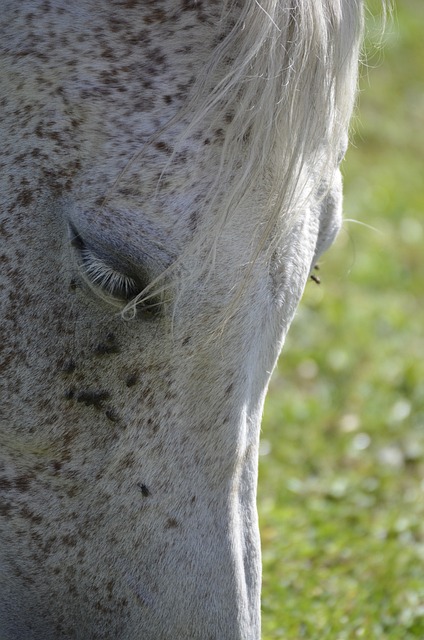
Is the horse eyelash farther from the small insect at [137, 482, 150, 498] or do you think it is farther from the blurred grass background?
the blurred grass background

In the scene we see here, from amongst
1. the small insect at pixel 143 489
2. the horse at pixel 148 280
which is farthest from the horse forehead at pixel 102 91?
the small insect at pixel 143 489

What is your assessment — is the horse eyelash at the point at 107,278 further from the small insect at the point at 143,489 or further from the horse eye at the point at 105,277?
the small insect at the point at 143,489

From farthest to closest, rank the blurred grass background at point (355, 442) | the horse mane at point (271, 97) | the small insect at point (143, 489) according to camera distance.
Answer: the blurred grass background at point (355, 442), the small insect at point (143, 489), the horse mane at point (271, 97)

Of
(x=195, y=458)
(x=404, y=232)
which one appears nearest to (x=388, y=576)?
(x=195, y=458)

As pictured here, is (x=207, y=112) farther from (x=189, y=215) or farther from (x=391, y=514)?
(x=391, y=514)

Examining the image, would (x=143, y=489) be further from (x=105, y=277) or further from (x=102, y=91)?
(x=102, y=91)

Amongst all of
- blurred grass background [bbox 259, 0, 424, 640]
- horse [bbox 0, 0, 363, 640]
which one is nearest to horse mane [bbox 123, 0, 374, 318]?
horse [bbox 0, 0, 363, 640]

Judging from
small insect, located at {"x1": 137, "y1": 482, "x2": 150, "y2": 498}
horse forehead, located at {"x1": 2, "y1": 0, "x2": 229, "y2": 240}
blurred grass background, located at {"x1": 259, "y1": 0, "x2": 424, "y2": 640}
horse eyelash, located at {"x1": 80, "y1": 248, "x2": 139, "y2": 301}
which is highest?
horse forehead, located at {"x1": 2, "y1": 0, "x2": 229, "y2": 240}
